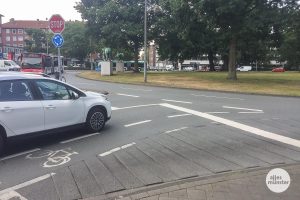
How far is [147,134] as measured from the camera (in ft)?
31.5

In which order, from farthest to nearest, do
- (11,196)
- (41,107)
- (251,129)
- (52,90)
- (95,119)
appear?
(251,129) → (95,119) → (52,90) → (41,107) → (11,196)

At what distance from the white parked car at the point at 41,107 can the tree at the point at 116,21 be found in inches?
1440

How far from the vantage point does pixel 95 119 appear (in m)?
9.85

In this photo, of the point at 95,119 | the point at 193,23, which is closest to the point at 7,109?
the point at 95,119

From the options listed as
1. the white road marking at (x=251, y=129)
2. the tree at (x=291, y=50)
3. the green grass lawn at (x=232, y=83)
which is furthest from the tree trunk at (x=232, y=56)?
the tree at (x=291, y=50)

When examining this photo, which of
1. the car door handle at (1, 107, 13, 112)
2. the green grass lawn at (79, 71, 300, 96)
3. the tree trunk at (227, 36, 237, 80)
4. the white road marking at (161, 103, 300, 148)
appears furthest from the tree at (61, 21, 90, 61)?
the car door handle at (1, 107, 13, 112)

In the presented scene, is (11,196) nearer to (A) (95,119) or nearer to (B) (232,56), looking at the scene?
(A) (95,119)

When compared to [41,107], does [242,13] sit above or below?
above

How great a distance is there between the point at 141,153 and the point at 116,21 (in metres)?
41.6

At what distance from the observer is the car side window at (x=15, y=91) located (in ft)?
25.6

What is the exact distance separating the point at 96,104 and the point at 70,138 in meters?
1.10

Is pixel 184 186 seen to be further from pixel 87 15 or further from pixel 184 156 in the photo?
pixel 87 15

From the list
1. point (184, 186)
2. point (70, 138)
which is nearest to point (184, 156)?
point (184, 186)

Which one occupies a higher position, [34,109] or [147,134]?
[34,109]
